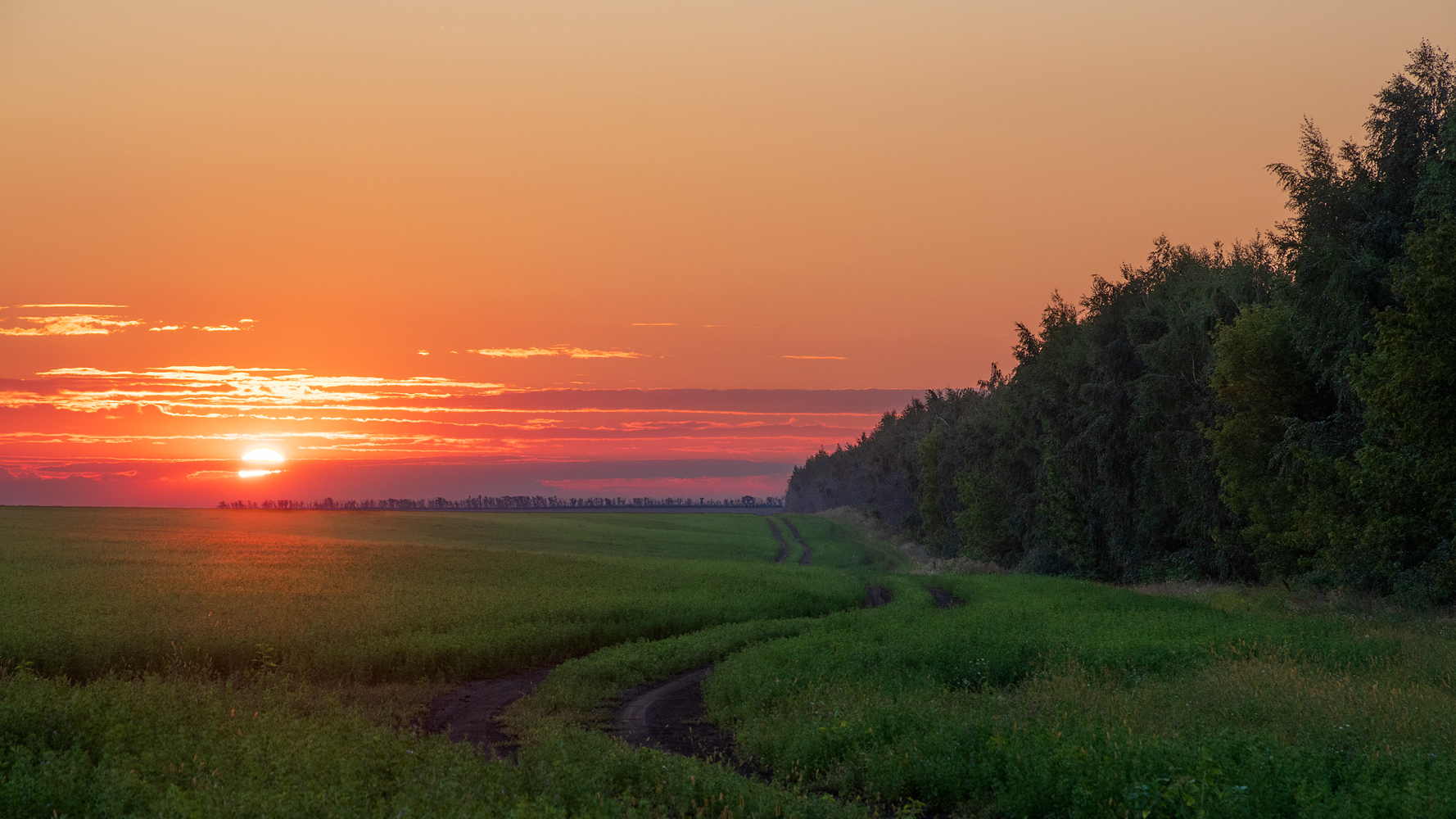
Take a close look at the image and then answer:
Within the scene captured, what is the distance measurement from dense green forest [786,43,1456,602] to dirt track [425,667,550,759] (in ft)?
84.1

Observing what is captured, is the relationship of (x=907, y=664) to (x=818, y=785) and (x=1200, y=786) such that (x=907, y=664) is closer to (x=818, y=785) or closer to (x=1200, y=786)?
(x=818, y=785)

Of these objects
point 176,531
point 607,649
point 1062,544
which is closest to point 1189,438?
point 1062,544

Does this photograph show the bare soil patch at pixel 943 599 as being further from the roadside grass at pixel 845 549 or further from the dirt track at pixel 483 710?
the dirt track at pixel 483 710

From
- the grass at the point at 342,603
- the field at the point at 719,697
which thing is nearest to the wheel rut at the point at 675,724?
the field at the point at 719,697

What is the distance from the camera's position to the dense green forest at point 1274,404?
28922mm

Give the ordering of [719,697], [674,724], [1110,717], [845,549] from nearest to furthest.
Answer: [1110,717] < [674,724] < [719,697] < [845,549]

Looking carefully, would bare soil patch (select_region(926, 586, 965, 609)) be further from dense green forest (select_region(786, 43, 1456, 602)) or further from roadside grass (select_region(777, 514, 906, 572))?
roadside grass (select_region(777, 514, 906, 572))

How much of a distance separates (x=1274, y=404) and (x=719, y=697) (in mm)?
32223

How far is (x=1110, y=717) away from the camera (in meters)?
16.4

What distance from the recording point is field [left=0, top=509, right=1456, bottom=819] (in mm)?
11984

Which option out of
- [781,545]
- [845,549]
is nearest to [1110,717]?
[845,549]

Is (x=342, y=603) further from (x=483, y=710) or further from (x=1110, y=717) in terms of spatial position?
(x=1110, y=717)

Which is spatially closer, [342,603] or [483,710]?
[483,710]

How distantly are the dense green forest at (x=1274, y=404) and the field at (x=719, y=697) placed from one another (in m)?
3.94
